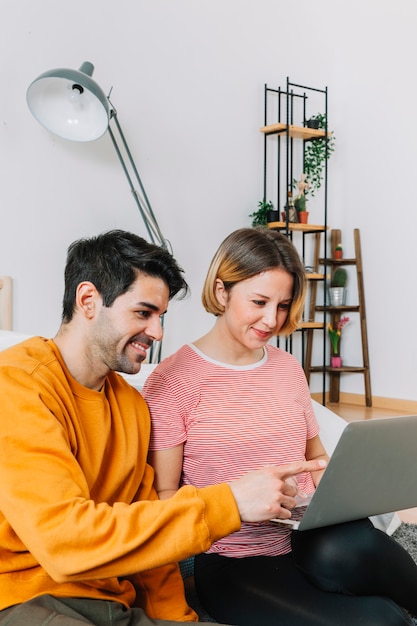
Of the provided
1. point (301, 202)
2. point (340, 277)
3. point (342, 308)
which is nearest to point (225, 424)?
point (301, 202)

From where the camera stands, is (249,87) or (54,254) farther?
(249,87)

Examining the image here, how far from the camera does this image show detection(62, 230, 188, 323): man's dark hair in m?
1.11

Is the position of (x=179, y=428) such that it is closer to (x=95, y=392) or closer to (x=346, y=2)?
(x=95, y=392)

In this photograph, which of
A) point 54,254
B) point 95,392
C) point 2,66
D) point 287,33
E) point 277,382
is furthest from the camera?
point 287,33

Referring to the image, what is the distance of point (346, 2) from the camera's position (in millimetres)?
5094

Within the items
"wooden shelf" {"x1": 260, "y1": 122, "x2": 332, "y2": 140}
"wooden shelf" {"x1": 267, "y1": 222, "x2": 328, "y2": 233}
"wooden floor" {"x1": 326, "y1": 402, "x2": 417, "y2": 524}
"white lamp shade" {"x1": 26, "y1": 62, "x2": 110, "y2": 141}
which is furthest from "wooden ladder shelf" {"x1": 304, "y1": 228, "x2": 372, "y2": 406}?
"white lamp shade" {"x1": 26, "y1": 62, "x2": 110, "y2": 141}

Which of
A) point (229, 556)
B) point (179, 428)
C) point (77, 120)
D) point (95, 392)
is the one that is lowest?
point (229, 556)

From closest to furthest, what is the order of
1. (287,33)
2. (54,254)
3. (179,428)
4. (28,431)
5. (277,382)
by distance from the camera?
(28,431) < (179,428) < (277,382) < (54,254) < (287,33)

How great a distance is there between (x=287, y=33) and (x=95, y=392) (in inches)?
167

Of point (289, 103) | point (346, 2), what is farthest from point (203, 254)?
point (346, 2)

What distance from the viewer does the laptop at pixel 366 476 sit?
1.10 meters

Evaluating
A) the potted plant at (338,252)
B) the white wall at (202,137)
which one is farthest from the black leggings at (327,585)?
the potted plant at (338,252)

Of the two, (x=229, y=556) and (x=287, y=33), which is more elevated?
(x=287, y=33)

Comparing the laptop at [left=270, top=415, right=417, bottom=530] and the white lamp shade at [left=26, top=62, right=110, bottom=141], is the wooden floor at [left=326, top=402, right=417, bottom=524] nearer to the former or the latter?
the white lamp shade at [left=26, top=62, right=110, bottom=141]
